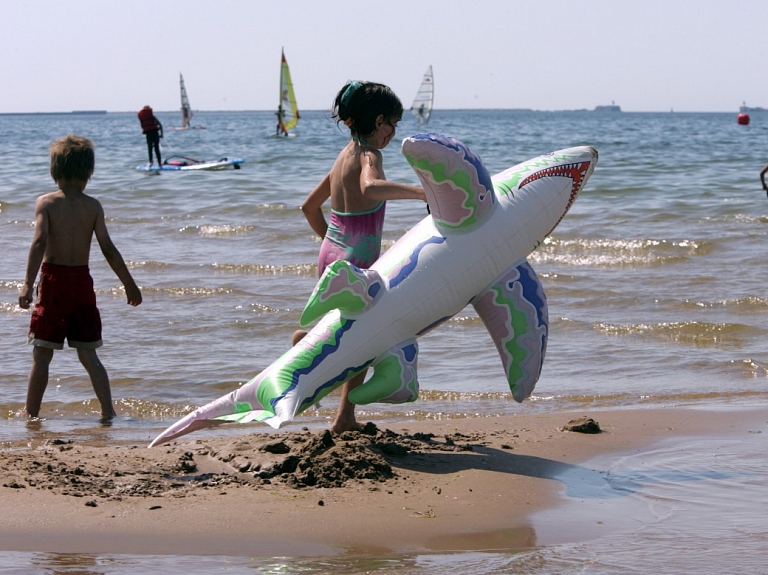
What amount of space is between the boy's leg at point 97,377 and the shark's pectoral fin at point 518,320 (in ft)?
8.37

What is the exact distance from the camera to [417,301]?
14.9ft

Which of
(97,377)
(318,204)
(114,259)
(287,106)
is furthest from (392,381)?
(287,106)

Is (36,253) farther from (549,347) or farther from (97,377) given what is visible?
(549,347)

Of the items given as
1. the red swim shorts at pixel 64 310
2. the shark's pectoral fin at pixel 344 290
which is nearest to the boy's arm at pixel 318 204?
Result: the shark's pectoral fin at pixel 344 290

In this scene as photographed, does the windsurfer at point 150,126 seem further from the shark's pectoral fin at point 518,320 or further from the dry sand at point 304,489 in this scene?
the shark's pectoral fin at point 518,320

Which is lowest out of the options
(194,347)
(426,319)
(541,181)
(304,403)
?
(194,347)

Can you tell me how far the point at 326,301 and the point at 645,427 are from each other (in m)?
2.18

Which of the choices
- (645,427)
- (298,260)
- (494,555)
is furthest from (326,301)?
(298,260)

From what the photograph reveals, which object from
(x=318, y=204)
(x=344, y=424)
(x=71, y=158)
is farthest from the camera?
(x=71, y=158)

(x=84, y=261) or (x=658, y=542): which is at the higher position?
(x=84, y=261)

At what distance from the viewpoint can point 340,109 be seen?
4887 millimetres

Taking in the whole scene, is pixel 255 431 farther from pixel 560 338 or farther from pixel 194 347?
pixel 560 338

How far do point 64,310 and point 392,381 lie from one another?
2.46 meters

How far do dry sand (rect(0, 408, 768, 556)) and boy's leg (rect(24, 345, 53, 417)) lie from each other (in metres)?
0.76
